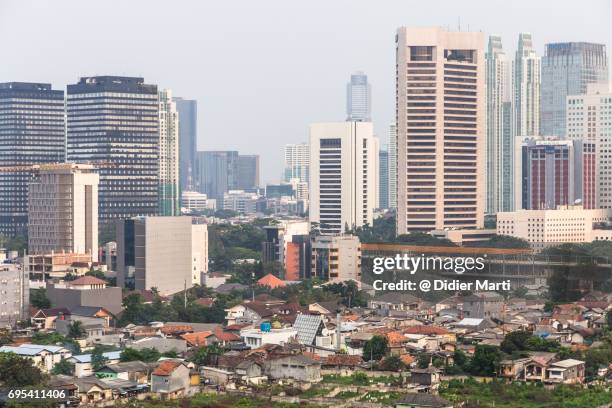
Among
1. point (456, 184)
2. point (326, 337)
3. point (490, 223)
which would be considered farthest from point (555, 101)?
point (326, 337)

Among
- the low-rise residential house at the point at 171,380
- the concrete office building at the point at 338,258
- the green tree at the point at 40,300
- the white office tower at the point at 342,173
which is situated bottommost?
the low-rise residential house at the point at 171,380

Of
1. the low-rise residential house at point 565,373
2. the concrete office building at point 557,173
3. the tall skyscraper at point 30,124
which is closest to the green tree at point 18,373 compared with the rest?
the low-rise residential house at point 565,373

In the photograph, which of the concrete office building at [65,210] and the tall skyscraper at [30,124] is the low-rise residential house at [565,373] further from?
the tall skyscraper at [30,124]

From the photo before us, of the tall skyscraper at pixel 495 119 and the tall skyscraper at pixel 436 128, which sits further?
the tall skyscraper at pixel 495 119

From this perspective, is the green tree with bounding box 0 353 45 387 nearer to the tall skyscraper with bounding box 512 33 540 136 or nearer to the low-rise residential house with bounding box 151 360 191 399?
the low-rise residential house with bounding box 151 360 191 399

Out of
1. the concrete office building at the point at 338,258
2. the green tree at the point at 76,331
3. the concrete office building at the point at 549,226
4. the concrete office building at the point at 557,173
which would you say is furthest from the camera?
the concrete office building at the point at 557,173

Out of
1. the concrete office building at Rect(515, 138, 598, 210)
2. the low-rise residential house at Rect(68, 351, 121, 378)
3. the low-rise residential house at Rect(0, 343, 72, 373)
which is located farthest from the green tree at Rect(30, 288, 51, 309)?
the concrete office building at Rect(515, 138, 598, 210)

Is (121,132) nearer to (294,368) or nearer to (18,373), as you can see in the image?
(294,368)

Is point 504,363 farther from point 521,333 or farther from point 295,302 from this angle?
point 295,302
